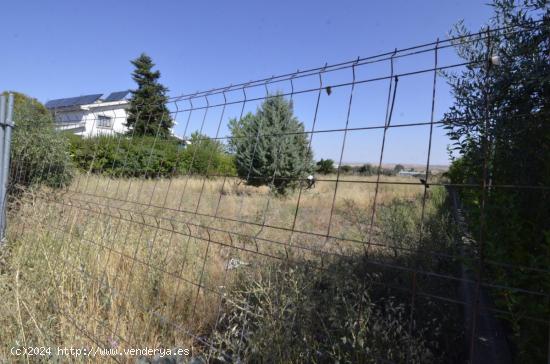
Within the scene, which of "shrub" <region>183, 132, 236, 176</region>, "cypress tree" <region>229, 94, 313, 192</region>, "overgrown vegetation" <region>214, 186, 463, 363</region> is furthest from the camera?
"cypress tree" <region>229, 94, 313, 192</region>

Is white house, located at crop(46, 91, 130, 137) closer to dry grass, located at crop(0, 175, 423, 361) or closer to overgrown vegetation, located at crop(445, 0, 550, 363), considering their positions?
dry grass, located at crop(0, 175, 423, 361)

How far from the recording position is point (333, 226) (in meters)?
5.97

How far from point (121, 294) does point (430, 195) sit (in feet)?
22.4

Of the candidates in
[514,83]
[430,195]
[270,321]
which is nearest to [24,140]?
[270,321]

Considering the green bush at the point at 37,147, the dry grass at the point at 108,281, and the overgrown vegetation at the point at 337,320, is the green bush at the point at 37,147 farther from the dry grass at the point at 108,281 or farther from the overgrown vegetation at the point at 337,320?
the overgrown vegetation at the point at 337,320

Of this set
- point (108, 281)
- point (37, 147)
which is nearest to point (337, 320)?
point (108, 281)

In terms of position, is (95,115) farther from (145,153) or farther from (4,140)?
(145,153)

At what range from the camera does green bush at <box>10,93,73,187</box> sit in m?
5.84

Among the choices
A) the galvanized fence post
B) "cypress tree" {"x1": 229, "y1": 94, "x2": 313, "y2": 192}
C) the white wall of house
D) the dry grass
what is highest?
"cypress tree" {"x1": 229, "y1": 94, "x2": 313, "y2": 192}

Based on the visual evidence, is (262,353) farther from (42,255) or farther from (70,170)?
(70,170)

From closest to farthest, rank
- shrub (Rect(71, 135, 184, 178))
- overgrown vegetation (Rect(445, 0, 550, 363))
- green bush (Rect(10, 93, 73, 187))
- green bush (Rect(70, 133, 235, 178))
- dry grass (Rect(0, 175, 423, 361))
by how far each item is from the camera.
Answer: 1. overgrown vegetation (Rect(445, 0, 550, 363))
2. dry grass (Rect(0, 175, 423, 361))
3. green bush (Rect(70, 133, 235, 178))
4. shrub (Rect(71, 135, 184, 178))
5. green bush (Rect(10, 93, 73, 187))

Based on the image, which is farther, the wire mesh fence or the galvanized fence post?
the galvanized fence post

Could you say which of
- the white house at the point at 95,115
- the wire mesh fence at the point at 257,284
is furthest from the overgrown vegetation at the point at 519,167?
the white house at the point at 95,115

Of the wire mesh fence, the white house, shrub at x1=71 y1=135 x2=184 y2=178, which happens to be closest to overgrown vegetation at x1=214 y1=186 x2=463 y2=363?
the wire mesh fence
